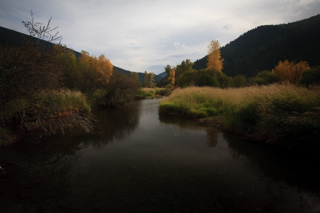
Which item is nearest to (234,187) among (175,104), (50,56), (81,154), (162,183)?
(162,183)

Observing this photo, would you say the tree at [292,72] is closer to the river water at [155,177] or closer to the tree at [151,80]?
the river water at [155,177]

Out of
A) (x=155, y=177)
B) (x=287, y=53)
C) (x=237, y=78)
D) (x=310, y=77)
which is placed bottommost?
(x=155, y=177)

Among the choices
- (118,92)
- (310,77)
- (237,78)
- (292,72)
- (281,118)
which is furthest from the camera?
(237,78)

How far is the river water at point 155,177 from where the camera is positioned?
3.62 m

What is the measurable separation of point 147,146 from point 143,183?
2.94 m

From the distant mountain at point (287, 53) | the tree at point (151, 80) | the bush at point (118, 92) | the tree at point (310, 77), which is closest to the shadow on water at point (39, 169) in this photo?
the bush at point (118, 92)

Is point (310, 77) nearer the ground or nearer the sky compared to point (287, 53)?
nearer the ground

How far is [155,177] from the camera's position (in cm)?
475

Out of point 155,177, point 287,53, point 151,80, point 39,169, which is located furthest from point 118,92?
point 287,53

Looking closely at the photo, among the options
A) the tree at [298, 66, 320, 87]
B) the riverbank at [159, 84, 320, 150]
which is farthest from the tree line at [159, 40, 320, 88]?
the riverbank at [159, 84, 320, 150]

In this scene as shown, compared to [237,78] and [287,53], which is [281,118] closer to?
[237,78]

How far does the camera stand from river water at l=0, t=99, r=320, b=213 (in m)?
3.62

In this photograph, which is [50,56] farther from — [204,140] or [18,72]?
[204,140]

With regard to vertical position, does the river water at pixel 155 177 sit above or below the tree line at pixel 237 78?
below
